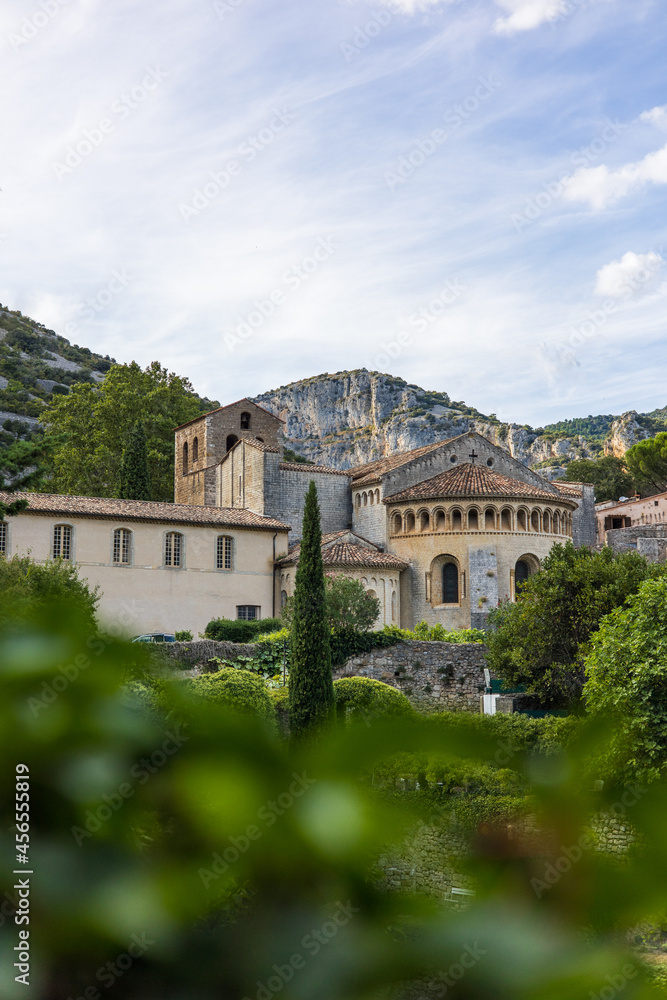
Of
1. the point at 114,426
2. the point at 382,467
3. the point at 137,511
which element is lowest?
the point at 137,511

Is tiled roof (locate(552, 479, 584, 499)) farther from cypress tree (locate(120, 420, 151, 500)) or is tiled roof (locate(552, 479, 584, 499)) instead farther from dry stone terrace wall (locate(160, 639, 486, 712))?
cypress tree (locate(120, 420, 151, 500))

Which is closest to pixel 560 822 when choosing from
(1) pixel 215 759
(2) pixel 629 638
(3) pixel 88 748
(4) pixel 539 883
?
(4) pixel 539 883

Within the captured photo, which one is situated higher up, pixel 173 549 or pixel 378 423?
pixel 378 423

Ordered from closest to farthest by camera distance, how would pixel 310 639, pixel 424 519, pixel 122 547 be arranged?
1. pixel 310 639
2. pixel 122 547
3. pixel 424 519

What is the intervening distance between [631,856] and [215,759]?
15.9 inches

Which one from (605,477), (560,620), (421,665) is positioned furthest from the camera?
(605,477)

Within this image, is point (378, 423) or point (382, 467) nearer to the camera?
point (382, 467)

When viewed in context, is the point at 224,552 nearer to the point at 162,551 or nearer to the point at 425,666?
the point at 162,551

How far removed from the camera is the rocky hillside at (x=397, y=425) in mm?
102562

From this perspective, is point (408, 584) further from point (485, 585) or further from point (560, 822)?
point (560, 822)

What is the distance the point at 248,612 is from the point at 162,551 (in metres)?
3.88

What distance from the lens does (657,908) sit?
2.72 ft

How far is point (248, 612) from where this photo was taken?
105 ft

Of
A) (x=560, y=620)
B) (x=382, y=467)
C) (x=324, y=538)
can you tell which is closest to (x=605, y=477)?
(x=382, y=467)
